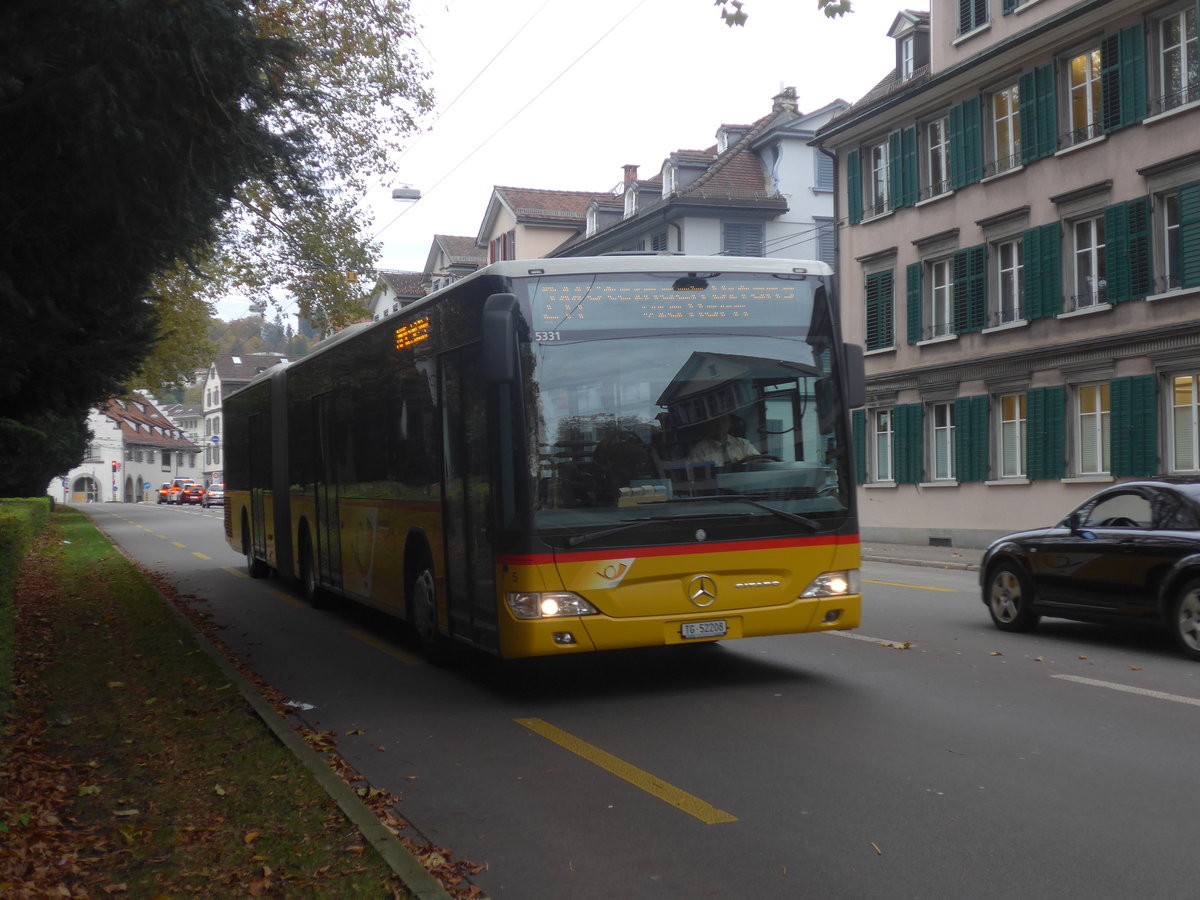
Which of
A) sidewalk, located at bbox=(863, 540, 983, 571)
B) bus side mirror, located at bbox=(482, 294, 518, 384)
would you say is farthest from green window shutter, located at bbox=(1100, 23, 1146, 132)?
bus side mirror, located at bbox=(482, 294, 518, 384)

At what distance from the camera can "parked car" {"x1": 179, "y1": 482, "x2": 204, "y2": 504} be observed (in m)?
94.1

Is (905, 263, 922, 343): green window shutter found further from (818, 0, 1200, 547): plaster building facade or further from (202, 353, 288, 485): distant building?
(202, 353, 288, 485): distant building

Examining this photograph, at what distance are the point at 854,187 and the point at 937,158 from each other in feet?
10.8

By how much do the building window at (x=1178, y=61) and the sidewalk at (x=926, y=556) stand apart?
29.1 ft

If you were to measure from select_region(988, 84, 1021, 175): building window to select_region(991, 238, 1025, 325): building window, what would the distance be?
165 centimetres

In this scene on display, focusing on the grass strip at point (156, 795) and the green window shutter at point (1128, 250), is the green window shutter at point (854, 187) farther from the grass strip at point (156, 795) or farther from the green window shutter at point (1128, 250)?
the grass strip at point (156, 795)

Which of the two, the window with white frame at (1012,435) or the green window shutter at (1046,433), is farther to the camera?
the window with white frame at (1012,435)

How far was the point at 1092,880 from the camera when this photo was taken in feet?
16.0

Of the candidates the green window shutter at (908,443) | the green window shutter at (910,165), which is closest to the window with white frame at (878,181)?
the green window shutter at (910,165)

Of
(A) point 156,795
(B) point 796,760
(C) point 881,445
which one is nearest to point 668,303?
(B) point 796,760

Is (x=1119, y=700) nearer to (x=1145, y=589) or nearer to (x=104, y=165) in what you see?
(x=1145, y=589)

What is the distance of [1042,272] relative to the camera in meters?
26.2

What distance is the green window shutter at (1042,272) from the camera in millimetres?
25859

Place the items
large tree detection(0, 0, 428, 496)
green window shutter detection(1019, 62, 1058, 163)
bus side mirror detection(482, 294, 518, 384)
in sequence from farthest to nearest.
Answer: green window shutter detection(1019, 62, 1058, 163)
bus side mirror detection(482, 294, 518, 384)
large tree detection(0, 0, 428, 496)
